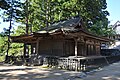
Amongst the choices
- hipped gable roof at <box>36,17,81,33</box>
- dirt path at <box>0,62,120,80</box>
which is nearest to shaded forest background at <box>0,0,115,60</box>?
hipped gable roof at <box>36,17,81,33</box>

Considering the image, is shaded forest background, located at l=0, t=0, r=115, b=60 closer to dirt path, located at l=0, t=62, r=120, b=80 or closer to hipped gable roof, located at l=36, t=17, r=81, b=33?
hipped gable roof, located at l=36, t=17, r=81, b=33

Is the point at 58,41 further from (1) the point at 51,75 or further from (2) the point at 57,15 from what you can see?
(2) the point at 57,15

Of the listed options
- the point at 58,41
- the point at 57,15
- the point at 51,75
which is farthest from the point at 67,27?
the point at 57,15

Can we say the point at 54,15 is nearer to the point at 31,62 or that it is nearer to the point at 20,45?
the point at 20,45

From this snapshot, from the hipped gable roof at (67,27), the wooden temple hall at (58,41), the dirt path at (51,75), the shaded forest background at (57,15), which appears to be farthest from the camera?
the shaded forest background at (57,15)

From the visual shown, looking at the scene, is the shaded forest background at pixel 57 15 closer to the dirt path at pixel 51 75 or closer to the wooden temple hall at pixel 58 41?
the wooden temple hall at pixel 58 41

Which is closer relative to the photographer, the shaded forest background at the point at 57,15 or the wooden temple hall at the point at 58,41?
the wooden temple hall at the point at 58,41

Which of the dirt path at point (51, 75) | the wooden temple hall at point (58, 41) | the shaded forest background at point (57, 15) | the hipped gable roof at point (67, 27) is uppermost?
the shaded forest background at point (57, 15)

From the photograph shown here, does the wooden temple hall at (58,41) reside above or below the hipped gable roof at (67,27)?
below

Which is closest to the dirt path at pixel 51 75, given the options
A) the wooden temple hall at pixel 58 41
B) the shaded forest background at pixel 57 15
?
the wooden temple hall at pixel 58 41

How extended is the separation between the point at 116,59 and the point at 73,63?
13.4 metres

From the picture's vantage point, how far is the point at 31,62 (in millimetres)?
19625

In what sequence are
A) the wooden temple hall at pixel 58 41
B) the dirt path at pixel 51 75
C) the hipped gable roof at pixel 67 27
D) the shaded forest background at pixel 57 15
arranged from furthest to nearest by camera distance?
the shaded forest background at pixel 57 15 → the wooden temple hall at pixel 58 41 → the hipped gable roof at pixel 67 27 → the dirt path at pixel 51 75

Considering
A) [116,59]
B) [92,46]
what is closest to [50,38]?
[92,46]
